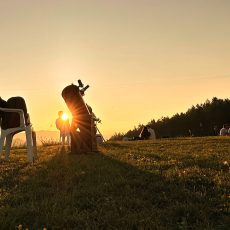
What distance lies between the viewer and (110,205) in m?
6.56

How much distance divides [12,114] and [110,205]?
25.2 feet

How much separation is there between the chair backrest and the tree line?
57812 mm

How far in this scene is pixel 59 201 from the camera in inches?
269

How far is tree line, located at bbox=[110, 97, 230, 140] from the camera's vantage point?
73.3 metres

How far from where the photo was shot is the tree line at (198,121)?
2886 inches

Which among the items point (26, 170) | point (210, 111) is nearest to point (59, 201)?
point (26, 170)

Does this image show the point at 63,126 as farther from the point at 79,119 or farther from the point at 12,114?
the point at 12,114

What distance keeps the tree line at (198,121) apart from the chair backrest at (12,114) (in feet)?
190

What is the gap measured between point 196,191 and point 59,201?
2.59m

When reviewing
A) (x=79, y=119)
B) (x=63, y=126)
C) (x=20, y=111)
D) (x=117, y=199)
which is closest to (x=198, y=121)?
(x=63, y=126)

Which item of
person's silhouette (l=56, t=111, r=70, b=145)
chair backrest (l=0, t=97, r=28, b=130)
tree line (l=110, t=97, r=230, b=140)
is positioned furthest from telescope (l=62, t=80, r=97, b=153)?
tree line (l=110, t=97, r=230, b=140)

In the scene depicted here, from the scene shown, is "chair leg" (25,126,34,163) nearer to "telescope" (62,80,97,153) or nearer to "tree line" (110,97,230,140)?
"telescope" (62,80,97,153)

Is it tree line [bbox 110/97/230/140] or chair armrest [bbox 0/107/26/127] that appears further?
tree line [bbox 110/97/230/140]

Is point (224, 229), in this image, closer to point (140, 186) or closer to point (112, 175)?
point (140, 186)
